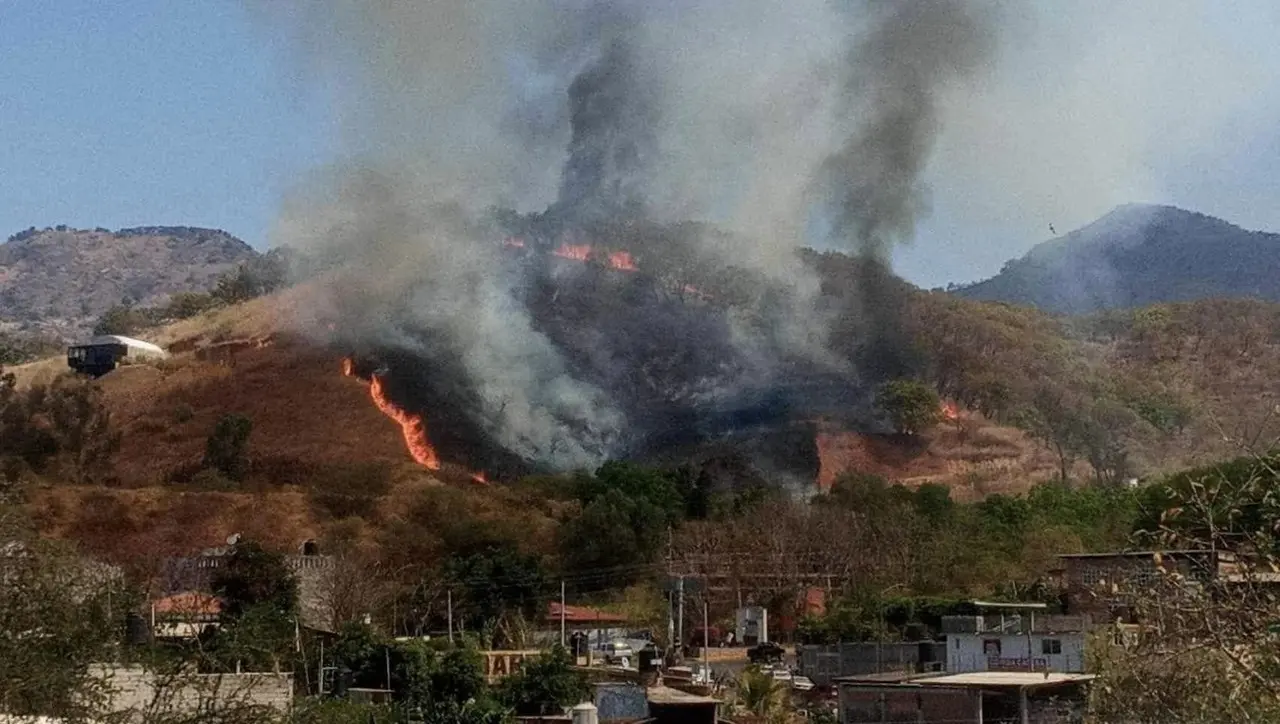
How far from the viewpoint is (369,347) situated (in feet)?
255

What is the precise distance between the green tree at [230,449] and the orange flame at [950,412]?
30.4 m

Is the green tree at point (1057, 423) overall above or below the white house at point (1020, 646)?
above

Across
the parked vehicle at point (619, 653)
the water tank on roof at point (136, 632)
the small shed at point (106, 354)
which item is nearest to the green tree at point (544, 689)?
Result: the water tank on roof at point (136, 632)

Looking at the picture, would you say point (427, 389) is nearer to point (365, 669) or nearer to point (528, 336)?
point (528, 336)

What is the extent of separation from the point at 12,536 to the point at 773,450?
58.0 metres

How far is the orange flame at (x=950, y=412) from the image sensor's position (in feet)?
254

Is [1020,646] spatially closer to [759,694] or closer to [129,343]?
[759,694]

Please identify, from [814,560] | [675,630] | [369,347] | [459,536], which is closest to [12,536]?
[675,630]

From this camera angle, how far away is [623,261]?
3393 inches

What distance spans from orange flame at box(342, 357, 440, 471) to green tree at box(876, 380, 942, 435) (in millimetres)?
19457

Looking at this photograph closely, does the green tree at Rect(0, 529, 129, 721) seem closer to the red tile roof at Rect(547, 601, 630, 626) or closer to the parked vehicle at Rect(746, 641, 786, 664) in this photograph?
the parked vehicle at Rect(746, 641, 786, 664)

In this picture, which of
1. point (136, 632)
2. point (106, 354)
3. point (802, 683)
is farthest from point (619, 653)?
point (106, 354)

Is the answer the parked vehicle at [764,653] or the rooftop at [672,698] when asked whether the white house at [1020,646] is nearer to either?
the rooftop at [672,698]

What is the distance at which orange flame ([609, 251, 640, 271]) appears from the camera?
8556cm
